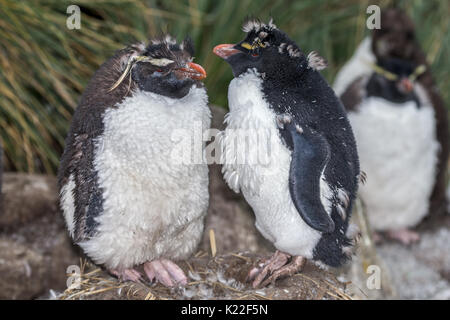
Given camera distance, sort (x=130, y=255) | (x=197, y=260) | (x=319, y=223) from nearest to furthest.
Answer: (x=319, y=223) < (x=130, y=255) < (x=197, y=260)

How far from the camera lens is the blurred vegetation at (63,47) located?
2121 mm

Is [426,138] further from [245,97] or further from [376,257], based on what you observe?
[245,97]

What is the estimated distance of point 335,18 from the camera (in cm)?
306

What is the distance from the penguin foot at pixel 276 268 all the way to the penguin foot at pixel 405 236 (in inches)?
56.8

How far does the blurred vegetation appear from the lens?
2121 mm

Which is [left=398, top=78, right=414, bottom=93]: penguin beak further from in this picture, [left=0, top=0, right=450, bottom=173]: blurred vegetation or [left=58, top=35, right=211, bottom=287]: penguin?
[left=58, top=35, right=211, bottom=287]: penguin

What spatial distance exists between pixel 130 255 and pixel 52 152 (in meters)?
1.18

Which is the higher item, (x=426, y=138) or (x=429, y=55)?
(x=429, y=55)

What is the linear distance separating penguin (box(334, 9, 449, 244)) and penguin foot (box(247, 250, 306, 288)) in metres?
1.09

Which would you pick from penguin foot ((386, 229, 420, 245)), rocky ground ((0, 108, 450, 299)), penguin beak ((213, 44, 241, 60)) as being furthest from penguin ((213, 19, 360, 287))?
penguin foot ((386, 229, 420, 245))

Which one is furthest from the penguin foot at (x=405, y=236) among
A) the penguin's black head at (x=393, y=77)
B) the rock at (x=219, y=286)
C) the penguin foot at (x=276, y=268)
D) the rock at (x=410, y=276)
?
the penguin foot at (x=276, y=268)

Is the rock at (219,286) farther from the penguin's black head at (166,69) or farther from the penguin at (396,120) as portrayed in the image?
the penguin at (396,120)

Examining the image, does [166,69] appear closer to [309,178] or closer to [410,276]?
[309,178]
